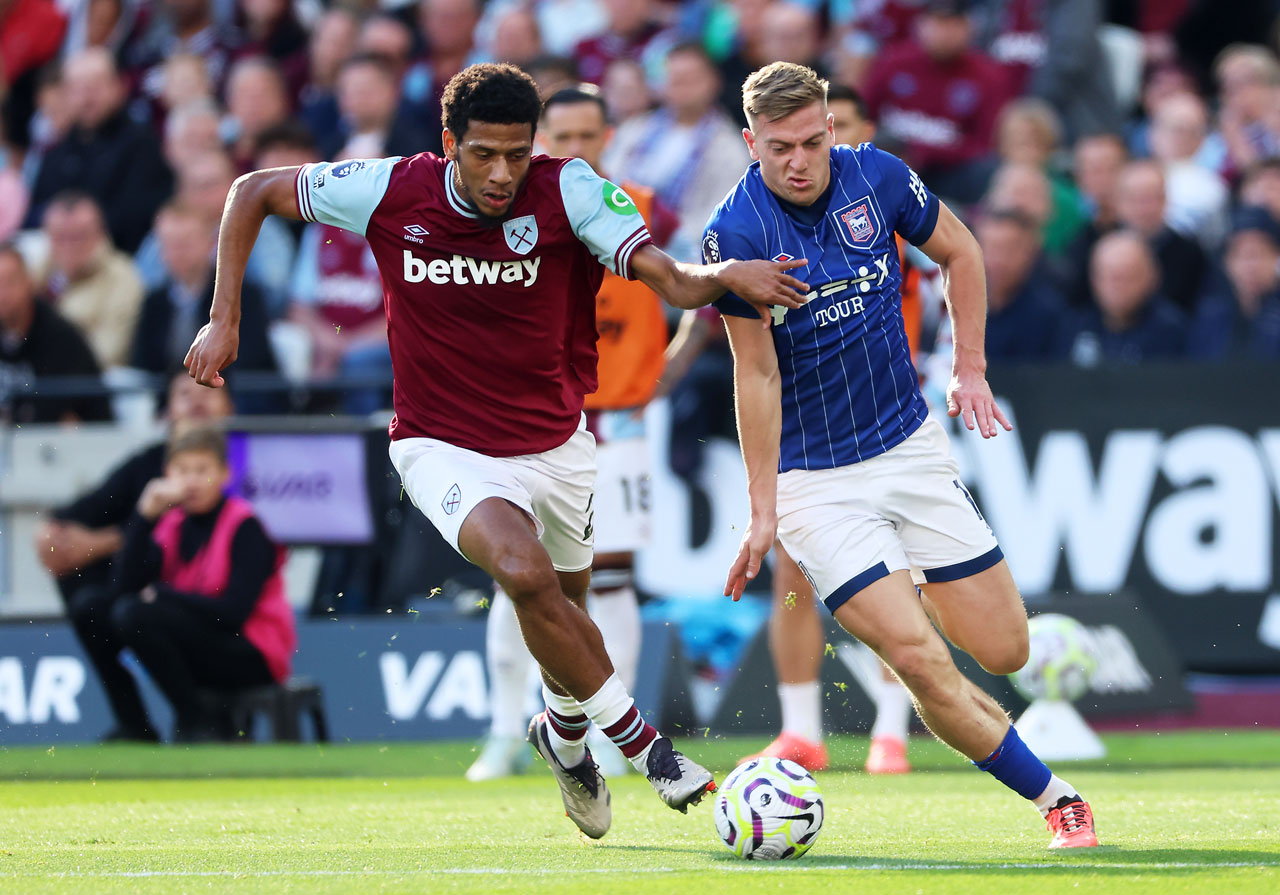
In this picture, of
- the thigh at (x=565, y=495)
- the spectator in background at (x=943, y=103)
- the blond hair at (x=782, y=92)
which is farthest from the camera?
the spectator in background at (x=943, y=103)

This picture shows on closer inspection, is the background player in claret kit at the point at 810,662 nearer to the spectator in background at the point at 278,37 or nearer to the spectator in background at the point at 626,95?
the spectator in background at the point at 626,95

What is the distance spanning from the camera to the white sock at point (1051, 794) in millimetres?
5801

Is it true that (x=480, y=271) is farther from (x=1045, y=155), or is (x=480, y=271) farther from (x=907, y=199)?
(x=1045, y=155)

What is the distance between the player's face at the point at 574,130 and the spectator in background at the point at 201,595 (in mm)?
3081

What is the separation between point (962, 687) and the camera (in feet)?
19.0

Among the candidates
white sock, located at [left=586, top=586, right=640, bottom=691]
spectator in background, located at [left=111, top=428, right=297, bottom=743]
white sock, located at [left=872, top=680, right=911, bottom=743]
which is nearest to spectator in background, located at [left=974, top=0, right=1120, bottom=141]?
white sock, located at [left=872, top=680, right=911, bottom=743]

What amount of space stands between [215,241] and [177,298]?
762 millimetres

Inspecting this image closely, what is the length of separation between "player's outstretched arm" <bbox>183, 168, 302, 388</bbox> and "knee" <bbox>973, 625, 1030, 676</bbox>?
8.72ft

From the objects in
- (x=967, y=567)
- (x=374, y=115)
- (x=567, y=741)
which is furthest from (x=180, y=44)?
(x=967, y=567)

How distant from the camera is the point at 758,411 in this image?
19.1ft

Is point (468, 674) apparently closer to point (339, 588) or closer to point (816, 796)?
point (339, 588)

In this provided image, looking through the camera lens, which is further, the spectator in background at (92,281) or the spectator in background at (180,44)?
the spectator in background at (180,44)

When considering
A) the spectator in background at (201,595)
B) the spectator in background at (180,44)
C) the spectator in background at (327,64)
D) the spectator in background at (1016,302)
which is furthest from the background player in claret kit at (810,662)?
the spectator in background at (180,44)

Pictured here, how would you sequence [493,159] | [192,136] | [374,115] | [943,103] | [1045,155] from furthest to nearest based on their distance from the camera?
[192,136], [374,115], [943,103], [1045,155], [493,159]
